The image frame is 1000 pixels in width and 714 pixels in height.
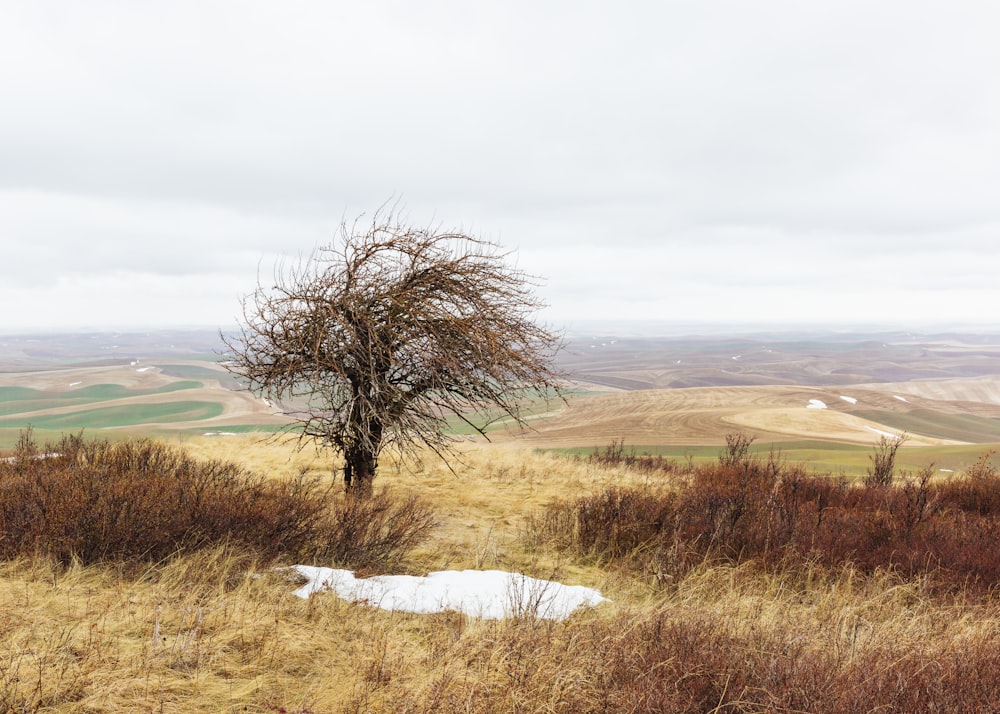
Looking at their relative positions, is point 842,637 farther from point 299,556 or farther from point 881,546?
point 299,556

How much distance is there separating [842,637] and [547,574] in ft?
10.8

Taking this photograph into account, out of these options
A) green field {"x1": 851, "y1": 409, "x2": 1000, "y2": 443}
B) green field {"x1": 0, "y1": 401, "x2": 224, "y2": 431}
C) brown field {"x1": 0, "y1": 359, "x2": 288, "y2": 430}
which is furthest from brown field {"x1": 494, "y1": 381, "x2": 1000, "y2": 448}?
green field {"x1": 0, "y1": 401, "x2": 224, "y2": 431}

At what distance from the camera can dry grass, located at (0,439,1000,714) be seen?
295 cm

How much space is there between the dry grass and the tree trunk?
3.65 meters

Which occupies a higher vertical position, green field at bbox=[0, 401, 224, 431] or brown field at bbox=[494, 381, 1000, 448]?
Answer: brown field at bbox=[494, 381, 1000, 448]

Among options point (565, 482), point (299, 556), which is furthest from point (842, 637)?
point (565, 482)

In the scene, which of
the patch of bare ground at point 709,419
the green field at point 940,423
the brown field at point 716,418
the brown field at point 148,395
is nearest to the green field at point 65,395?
the brown field at point 148,395

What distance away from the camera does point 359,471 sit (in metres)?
9.30

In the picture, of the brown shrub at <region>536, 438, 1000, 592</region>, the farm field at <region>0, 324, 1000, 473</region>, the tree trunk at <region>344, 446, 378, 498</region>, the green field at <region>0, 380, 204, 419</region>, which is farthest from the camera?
the green field at <region>0, 380, 204, 419</region>

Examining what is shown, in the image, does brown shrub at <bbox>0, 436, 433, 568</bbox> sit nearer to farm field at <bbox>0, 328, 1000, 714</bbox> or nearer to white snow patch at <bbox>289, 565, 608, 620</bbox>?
farm field at <bbox>0, 328, 1000, 714</bbox>

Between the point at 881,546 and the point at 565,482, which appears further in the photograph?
the point at 565,482

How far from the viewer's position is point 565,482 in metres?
12.7

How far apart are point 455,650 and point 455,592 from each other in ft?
5.89

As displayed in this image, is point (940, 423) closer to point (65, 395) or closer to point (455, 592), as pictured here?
point (455, 592)
